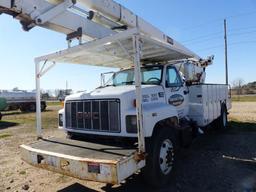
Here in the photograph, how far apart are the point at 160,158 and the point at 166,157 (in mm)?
233

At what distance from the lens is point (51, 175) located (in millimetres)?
6199

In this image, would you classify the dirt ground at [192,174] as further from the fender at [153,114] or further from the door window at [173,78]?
the door window at [173,78]

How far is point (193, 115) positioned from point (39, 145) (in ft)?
14.3

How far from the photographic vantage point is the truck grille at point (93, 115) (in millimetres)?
5105

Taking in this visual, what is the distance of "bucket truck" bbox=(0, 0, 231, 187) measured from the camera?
446 centimetres

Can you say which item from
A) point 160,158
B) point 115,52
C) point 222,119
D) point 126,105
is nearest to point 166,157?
point 160,158

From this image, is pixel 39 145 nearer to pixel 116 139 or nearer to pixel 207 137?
pixel 116 139

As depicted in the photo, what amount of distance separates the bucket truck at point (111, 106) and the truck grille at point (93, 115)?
18 millimetres

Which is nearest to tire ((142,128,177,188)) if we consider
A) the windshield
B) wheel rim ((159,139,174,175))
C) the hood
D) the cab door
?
wheel rim ((159,139,174,175))

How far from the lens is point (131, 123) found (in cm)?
492

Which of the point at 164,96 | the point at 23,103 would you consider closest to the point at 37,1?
the point at 164,96

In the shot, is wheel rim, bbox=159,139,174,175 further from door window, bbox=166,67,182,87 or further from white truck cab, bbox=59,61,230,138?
door window, bbox=166,67,182,87

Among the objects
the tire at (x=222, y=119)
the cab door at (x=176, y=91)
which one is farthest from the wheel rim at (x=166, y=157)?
the tire at (x=222, y=119)

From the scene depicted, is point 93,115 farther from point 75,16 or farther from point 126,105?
point 75,16
